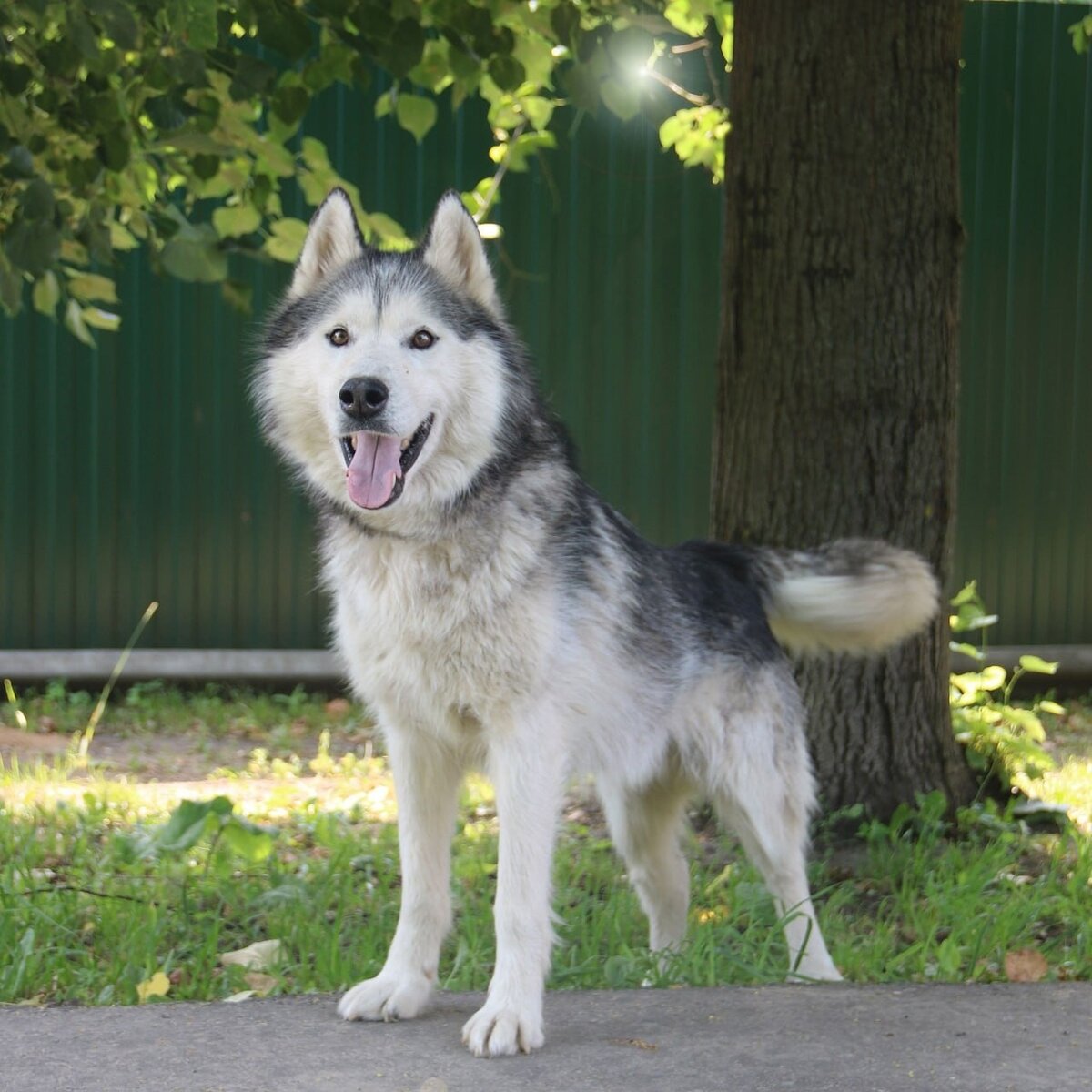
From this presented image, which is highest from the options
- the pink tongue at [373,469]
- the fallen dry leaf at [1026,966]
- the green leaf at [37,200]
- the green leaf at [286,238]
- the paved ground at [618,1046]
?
the green leaf at [286,238]

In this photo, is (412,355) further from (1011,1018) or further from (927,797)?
(927,797)

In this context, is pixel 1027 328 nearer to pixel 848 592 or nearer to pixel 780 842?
pixel 848 592

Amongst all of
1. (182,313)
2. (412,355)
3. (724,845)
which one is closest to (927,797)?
(724,845)

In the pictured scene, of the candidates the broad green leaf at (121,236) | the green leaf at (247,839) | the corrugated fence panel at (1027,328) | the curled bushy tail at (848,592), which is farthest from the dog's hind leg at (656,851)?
the corrugated fence panel at (1027,328)

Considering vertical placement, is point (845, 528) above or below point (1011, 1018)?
above

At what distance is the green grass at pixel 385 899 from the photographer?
3.88 m

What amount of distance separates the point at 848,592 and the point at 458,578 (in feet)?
4.82

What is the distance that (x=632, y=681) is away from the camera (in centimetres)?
369

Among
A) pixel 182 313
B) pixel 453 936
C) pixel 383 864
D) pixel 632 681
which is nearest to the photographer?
pixel 632 681

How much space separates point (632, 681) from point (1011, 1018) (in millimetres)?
1181

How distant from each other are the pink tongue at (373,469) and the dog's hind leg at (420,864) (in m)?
0.63

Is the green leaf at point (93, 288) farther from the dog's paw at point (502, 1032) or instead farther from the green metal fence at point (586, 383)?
the dog's paw at point (502, 1032)

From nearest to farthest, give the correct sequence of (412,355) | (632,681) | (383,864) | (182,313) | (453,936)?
1. (412,355)
2. (632,681)
3. (453,936)
4. (383,864)
5. (182,313)

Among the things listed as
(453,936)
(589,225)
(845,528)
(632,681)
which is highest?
(589,225)
